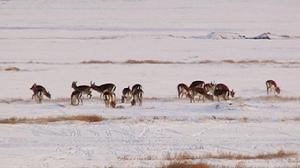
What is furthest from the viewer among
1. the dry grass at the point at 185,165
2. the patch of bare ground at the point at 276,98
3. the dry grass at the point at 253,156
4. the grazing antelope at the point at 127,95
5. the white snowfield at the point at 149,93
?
the patch of bare ground at the point at 276,98

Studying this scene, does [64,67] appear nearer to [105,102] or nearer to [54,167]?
[105,102]

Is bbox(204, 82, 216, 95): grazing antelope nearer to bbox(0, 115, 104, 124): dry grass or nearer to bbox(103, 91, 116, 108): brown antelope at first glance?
bbox(103, 91, 116, 108): brown antelope

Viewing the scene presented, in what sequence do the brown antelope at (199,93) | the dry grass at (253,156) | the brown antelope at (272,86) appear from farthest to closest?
the brown antelope at (272,86) < the brown antelope at (199,93) < the dry grass at (253,156)

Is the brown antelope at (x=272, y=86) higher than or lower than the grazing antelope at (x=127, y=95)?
higher

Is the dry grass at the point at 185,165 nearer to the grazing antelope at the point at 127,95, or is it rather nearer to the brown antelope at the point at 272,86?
the grazing antelope at the point at 127,95

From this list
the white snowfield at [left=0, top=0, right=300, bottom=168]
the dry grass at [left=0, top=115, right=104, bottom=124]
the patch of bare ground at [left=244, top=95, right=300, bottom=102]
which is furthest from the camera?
the patch of bare ground at [left=244, top=95, right=300, bottom=102]

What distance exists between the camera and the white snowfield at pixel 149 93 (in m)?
12.6

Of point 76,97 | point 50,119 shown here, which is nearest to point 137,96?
point 76,97

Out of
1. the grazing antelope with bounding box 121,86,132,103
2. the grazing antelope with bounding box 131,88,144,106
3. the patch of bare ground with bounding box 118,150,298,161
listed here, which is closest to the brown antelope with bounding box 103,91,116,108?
the grazing antelope with bounding box 131,88,144,106

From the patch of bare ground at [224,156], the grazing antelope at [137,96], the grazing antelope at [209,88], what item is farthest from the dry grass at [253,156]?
the grazing antelope at [209,88]

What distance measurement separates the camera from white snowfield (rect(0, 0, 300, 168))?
41.5ft

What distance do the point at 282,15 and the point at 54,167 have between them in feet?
245

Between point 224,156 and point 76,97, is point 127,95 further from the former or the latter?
point 224,156

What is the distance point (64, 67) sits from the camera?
31.7 metres
